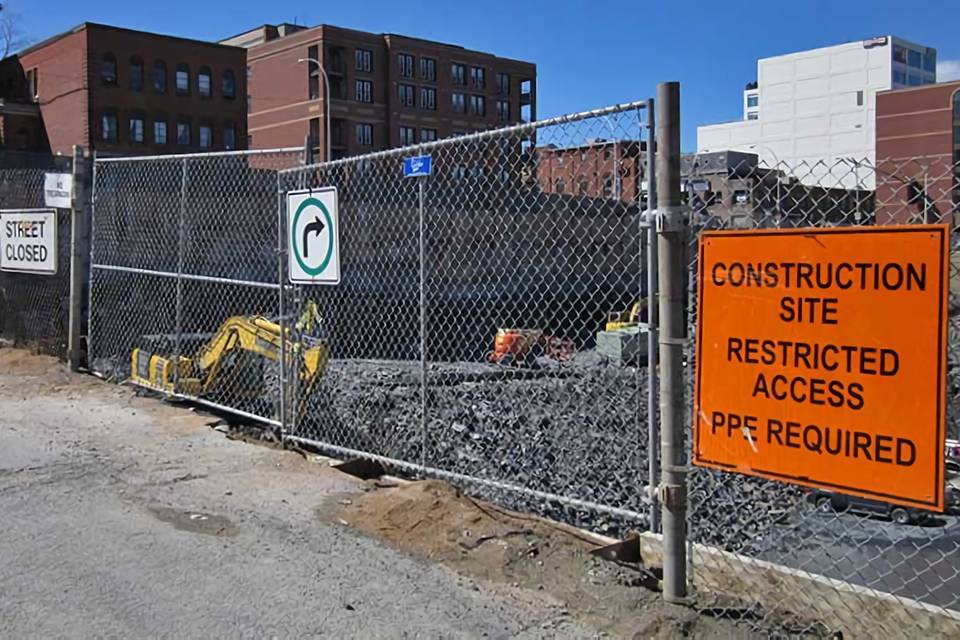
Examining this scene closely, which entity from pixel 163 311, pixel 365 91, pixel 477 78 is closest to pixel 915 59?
pixel 477 78

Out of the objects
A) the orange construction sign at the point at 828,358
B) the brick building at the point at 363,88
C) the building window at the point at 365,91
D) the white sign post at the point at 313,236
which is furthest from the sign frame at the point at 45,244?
the building window at the point at 365,91

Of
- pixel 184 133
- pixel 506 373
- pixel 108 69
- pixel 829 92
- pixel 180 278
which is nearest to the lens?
pixel 180 278

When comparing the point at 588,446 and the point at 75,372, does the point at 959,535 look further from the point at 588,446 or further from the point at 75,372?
the point at 75,372

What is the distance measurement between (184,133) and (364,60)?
2626 centimetres

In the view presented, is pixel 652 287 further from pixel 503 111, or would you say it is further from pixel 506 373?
pixel 503 111

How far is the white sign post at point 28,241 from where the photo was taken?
1064cm

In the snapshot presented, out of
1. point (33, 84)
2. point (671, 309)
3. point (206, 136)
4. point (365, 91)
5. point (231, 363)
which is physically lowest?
point (231, 363)

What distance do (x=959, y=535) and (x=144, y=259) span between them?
10107mm

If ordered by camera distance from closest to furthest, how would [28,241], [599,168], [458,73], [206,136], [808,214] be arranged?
[808,214], [599,168], [28,241], [206,136], [458,73]

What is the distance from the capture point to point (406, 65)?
310ft

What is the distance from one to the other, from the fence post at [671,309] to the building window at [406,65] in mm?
93410

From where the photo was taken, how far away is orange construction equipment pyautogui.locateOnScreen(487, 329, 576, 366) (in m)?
18.4

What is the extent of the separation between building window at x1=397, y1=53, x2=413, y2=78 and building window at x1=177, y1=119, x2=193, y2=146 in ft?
96.1

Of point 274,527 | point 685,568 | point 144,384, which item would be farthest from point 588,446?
point 685,568
